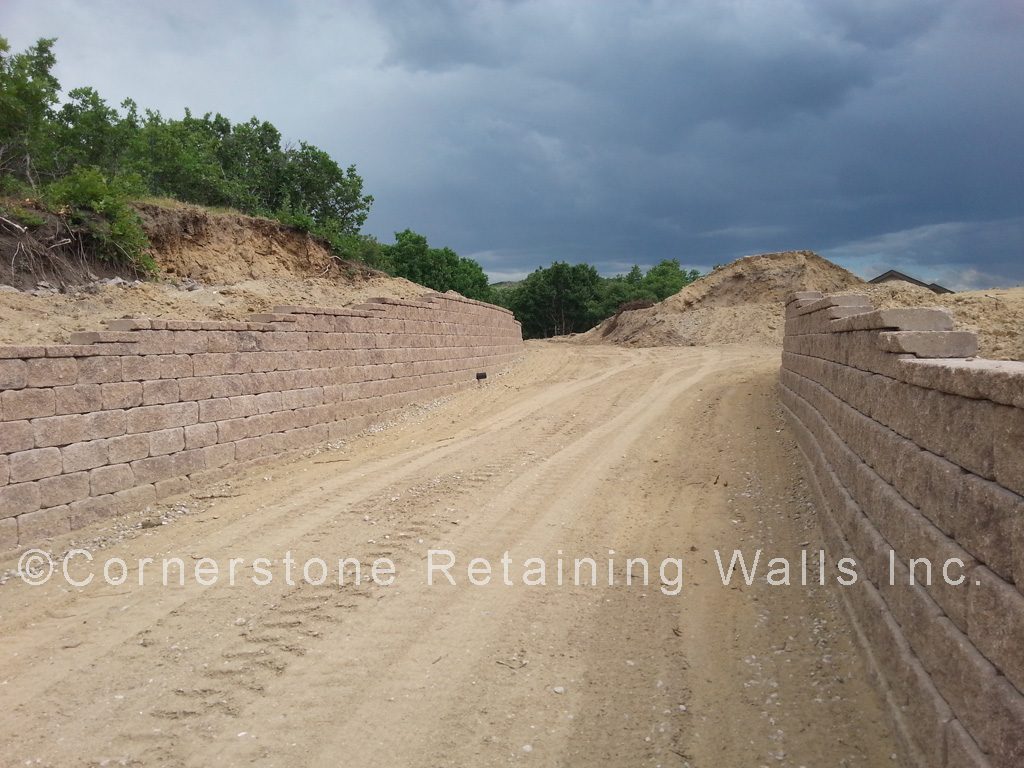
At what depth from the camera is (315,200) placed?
2617cm

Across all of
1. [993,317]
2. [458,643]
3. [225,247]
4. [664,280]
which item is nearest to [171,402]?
[458,643]

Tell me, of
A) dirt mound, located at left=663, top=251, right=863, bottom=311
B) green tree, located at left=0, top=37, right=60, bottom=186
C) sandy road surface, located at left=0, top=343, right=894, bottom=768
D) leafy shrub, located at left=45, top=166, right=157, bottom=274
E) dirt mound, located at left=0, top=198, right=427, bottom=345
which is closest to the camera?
sandy road surface, located at left=0, top=343, right=894, bottom=768

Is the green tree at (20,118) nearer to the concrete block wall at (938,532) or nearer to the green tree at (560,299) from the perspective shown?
the concrete block wall at (938,532)

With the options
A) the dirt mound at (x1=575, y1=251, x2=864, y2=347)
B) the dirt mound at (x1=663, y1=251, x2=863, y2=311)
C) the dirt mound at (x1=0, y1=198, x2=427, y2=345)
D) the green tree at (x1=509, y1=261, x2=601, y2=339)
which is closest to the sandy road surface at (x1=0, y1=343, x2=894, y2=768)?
the dirt mound at (x1=0, y1=198, x2=427, y2=345)

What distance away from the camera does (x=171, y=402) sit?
7.74 m

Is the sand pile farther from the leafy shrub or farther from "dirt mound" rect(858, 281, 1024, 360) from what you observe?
the leafy shrub

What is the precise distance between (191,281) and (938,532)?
13518 mm

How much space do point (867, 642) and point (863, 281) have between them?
2625 cm

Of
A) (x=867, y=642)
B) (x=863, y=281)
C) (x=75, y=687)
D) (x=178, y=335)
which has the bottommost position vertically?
(x=75, y=687)

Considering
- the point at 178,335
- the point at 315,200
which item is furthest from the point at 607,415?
the point at 315,200

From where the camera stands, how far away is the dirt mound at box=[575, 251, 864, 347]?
85.5 feet

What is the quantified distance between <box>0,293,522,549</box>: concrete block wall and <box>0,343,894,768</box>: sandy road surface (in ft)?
2.55

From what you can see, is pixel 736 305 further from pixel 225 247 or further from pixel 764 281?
pixel 225 247

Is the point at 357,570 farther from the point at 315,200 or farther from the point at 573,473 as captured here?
the point at 315,200
